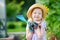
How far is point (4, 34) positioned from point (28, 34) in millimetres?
3569

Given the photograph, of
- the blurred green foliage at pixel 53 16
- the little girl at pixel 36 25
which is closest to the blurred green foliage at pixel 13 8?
the blurred green foliage at pixel 53 16

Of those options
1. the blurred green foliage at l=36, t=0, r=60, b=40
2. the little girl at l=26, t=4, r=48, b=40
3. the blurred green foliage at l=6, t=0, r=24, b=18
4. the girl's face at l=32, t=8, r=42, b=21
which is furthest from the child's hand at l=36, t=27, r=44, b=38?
the blurred green foliage at l=6, t=0, r=24, b=18

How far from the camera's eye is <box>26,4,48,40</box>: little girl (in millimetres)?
3525

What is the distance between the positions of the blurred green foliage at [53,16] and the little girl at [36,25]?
3.45 feet

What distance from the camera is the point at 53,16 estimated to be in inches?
186

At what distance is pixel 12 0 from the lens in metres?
13.9

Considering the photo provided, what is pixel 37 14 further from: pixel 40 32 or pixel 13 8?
pixel 13 8

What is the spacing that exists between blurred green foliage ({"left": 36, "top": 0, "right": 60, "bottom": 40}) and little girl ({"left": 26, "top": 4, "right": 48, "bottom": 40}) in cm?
105

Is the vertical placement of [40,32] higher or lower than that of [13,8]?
higher

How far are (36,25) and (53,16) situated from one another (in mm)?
1250

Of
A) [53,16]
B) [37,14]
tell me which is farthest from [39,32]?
[53,16]

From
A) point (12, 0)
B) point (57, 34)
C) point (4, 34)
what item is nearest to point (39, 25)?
point (57, 34)

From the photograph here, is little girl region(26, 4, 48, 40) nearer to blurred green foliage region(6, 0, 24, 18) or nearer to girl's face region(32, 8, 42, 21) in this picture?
girl's face region(32, 8, 42, 21)

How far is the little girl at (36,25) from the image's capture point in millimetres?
3525
